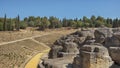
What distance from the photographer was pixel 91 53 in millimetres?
12891

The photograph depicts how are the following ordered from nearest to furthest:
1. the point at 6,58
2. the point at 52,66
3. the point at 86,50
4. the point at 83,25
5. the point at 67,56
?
the point at 86,50 < the point at 52,66 < the point at 67,56 < the point at 6,58 < the point at 83,25

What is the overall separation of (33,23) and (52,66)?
75426 mm

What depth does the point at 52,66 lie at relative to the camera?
17188 millimetres

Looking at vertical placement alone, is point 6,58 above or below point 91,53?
below

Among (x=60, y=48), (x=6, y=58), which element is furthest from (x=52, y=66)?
(x=6, y=58)

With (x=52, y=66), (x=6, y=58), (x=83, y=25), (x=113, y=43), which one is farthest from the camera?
(x=83, y=25)

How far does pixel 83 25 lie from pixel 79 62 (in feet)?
242

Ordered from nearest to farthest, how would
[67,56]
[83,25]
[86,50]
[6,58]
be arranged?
[86,50]
[67,56]
[6,58]
[83,25]

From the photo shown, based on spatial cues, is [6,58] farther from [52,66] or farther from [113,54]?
[113,54]

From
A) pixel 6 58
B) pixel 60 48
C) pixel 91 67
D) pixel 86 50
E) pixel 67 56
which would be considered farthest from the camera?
pixel 6 58

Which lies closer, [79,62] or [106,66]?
[106,66]

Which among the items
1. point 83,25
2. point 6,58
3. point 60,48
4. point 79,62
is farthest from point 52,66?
point 83,25

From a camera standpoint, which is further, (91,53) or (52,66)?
(52,66)

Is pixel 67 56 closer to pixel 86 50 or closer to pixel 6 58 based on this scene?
pixel 86 50
